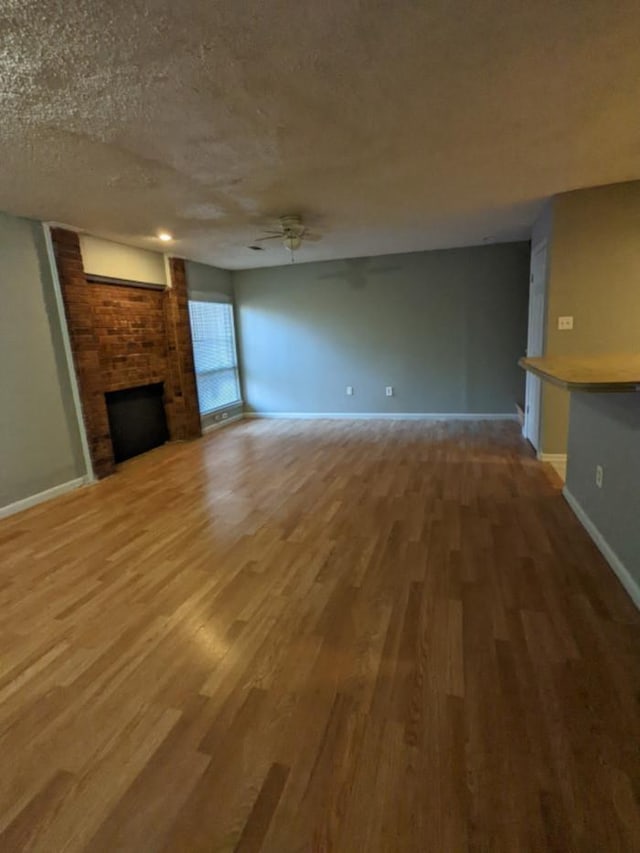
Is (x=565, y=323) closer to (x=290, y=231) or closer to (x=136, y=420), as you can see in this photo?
(x=290, y=231)

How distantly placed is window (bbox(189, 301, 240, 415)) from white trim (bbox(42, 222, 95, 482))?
204cm

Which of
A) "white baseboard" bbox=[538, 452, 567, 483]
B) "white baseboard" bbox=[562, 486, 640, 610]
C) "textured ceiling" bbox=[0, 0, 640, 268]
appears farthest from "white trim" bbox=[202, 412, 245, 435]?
"white baseboard" bbox=[562, 486, 640, 610]

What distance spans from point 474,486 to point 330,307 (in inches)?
152

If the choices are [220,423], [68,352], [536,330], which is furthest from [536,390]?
[68,352]

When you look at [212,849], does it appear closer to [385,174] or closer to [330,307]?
[385,174]

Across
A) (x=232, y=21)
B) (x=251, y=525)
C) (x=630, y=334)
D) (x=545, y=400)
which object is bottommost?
(x=251, y=525)

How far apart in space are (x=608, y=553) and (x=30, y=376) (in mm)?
4481

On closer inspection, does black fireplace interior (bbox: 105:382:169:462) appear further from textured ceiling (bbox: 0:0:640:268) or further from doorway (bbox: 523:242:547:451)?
doorway (bbox: 523:242:547:451)

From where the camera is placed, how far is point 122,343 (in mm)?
4902

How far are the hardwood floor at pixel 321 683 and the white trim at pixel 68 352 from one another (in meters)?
1.10

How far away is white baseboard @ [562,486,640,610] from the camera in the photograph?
2.06m

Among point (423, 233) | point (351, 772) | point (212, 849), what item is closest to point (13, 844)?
point (212, 849)

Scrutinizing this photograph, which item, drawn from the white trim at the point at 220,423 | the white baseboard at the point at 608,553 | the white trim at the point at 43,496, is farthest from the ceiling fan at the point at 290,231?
the white baseboard at the point at 608,553

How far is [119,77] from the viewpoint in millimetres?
1742
